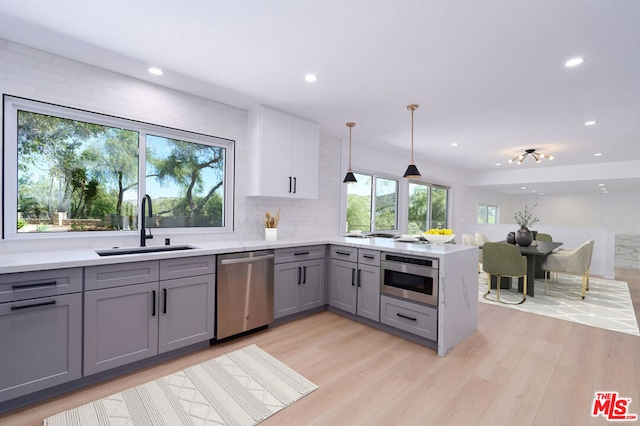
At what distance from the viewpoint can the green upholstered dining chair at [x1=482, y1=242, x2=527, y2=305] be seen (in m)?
4.13

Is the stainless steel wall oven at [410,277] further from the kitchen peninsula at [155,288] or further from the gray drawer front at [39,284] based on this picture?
the gray drawer front at [39,284]

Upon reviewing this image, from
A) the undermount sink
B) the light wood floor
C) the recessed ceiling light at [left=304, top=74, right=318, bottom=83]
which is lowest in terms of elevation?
the light wood floor

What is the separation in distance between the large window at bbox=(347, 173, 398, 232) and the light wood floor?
2.33 m

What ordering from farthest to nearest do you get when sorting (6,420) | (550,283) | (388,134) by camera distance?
(550,283) → (388,134) → (6,420)

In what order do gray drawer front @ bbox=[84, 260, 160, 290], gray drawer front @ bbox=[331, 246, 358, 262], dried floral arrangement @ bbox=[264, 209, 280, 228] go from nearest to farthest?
1. gray drawer front @ bbox=[84, 260, 160, 290]
2. gray drawer front @ bbox=[331, 246, 358, 262]
3. dried floral arrangement @ bbox=[264, 209, 280, 228]

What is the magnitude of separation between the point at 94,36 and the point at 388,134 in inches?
144

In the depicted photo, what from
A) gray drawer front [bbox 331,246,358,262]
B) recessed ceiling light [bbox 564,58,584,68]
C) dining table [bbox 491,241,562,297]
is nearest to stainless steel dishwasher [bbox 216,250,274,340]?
gray drawer front [bbox 331,246,358,262]

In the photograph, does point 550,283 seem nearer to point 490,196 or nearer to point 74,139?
point 490,196

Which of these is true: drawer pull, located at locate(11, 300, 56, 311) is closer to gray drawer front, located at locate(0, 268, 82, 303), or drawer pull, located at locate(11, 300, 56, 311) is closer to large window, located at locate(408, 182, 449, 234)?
gray drawer front, located at locate(0, 268, 82, 303)

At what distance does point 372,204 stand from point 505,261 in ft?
7.63

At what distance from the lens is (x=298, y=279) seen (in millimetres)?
3352

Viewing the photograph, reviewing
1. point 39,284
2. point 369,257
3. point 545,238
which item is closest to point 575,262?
point 545,238

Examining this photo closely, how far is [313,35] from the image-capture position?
2.09 m

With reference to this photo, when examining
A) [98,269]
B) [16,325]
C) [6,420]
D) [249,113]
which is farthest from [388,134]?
[6,420]
